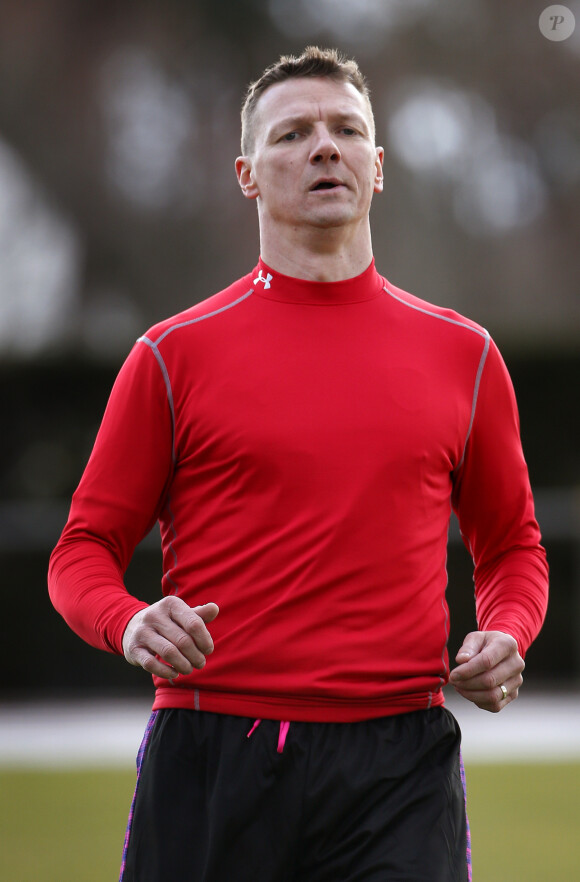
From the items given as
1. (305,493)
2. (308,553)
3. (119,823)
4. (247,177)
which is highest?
(247,177)

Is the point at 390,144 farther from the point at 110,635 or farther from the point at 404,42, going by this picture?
the point at 110,635

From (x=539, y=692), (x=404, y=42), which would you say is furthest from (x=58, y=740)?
(x=404, y=42)

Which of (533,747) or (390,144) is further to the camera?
(390,144)

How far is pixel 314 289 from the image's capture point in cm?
292

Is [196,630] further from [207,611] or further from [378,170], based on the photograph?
[378,170]

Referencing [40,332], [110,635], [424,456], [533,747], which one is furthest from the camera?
[40,332]

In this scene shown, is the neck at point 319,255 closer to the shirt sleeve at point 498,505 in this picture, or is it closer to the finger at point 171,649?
the shirt sleeve at point 498,505

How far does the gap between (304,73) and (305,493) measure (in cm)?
100

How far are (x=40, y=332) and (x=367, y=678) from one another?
1109 cm

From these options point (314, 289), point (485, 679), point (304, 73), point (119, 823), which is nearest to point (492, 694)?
point (485, 679)

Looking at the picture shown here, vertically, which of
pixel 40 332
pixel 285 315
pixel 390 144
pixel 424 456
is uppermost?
pixel 390 144

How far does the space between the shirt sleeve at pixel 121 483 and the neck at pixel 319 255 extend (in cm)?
39

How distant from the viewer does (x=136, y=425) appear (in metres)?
2.74

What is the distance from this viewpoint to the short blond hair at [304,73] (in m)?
3.03
